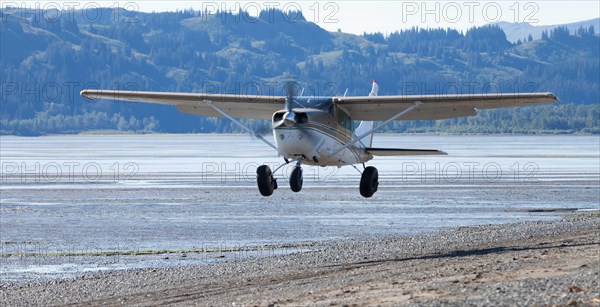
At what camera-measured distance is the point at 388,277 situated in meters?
16.7

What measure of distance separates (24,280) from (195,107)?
9.15m

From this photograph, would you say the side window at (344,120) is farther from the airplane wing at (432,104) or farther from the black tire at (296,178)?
the black tire at (296,178)

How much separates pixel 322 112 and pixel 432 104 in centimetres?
378

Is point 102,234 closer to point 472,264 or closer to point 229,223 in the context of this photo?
point 229,223

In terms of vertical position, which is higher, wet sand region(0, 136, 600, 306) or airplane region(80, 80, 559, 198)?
airplane region(80, 80, 559, 198)

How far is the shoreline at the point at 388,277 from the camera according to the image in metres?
13.4

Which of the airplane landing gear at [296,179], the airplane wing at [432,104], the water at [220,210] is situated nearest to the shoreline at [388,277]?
the airplane landing gear at [296,179]

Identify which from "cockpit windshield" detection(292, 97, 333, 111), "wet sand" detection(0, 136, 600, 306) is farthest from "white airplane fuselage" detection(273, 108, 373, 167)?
"wet sand" detection(0, 136, 600, 306)

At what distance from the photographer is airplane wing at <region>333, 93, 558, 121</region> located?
2450cm

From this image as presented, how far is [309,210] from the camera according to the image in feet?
122

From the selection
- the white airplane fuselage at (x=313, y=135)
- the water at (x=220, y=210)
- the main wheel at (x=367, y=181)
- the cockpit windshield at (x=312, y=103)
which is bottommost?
the water at (x=220, y=210)

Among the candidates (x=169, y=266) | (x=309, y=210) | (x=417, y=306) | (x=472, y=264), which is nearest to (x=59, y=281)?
(x=169, y=266)

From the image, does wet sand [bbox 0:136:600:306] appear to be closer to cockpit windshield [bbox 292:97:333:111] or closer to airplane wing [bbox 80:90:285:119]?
cockpit windshield [bbox 292:97:333:111]

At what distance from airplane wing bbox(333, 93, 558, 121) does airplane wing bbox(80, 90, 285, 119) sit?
195cm
